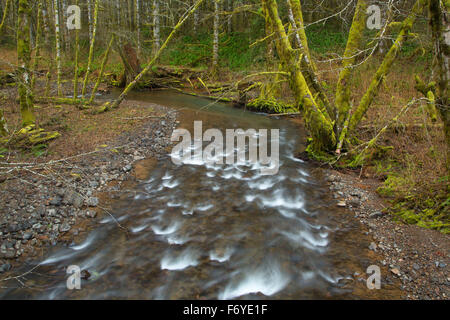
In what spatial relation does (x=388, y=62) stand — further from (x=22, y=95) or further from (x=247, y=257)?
(x=22, y=95)

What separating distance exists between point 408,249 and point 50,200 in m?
5.50

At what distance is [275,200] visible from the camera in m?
5.64

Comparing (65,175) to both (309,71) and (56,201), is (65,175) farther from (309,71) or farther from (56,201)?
(309,71)

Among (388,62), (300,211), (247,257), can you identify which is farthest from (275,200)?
(388,62)

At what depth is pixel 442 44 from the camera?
3.67 metres

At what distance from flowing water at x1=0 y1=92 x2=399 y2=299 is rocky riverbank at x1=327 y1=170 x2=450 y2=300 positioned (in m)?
0.20

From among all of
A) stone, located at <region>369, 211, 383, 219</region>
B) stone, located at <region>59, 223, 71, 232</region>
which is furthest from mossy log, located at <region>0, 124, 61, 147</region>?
stone, located at <region>369, 211, 383, 219</region>

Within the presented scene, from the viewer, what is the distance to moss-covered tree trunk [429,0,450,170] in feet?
11.8

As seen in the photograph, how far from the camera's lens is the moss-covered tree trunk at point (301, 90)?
6.63 metres

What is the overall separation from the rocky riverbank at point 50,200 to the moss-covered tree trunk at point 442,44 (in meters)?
4.38

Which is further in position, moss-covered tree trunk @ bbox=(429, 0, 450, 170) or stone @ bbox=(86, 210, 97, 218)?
stone @ bbox=(86, 210, 97, 218)

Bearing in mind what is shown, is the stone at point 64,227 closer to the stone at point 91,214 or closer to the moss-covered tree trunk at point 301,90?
the stone at point 91,214

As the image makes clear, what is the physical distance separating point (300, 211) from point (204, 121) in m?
6.19

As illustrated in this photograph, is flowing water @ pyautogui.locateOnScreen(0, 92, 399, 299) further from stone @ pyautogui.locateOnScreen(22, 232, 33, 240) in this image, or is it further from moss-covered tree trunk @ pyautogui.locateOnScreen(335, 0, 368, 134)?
moss-covered tree trunk @ pyautogui.locateOnScreen(335, 0, 368, 134)
